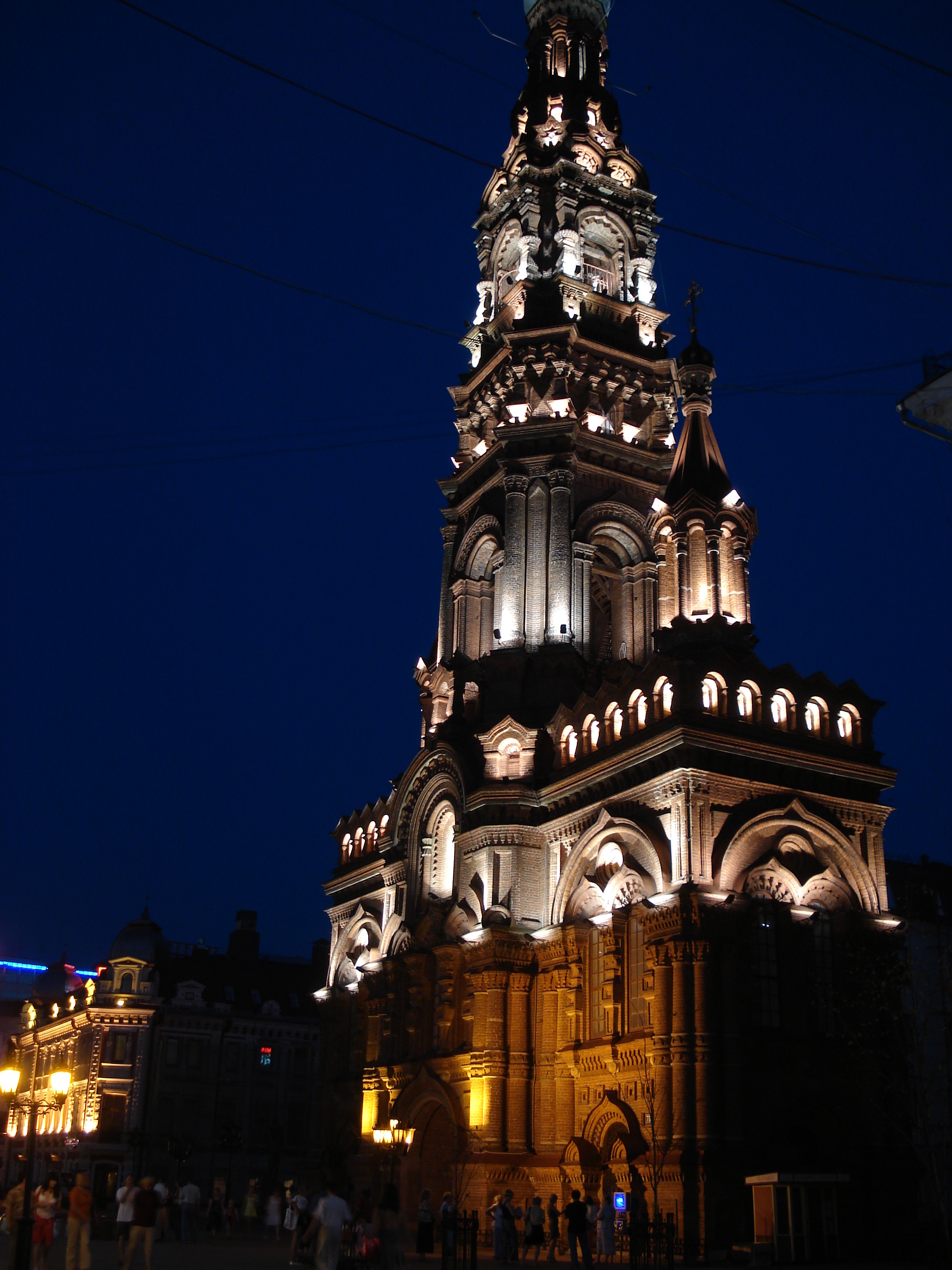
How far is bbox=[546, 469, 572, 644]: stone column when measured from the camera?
1799 inches

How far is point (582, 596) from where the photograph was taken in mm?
46500

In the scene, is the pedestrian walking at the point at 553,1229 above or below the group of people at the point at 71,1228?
below

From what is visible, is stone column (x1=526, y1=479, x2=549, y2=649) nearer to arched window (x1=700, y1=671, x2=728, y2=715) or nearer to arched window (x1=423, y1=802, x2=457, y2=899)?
arched window (x1=423, y1=802, x2=457, y2=899)

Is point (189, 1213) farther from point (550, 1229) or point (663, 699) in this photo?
point (663, 699)

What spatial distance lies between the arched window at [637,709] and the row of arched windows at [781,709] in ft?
7.09

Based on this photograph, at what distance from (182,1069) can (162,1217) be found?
33825 mm

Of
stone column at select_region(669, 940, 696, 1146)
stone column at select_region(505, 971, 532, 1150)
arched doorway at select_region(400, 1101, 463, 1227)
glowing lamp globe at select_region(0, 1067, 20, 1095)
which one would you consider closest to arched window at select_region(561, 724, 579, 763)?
stone column at select_region(505, 971, 532, 1150)

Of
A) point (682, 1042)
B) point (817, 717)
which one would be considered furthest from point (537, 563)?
point (682, 1042)

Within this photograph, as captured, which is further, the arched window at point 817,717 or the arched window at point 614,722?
the arched window at point 614,722

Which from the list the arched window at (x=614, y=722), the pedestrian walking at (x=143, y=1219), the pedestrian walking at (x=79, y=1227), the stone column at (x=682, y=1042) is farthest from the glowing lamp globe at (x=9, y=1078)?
the arched window at (x=614, y=722)

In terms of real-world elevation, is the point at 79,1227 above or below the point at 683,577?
below

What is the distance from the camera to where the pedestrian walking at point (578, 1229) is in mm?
26047

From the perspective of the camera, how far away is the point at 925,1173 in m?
35.6

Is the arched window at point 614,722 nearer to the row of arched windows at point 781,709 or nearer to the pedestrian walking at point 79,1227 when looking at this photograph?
the row of arched windows at point 781,709
